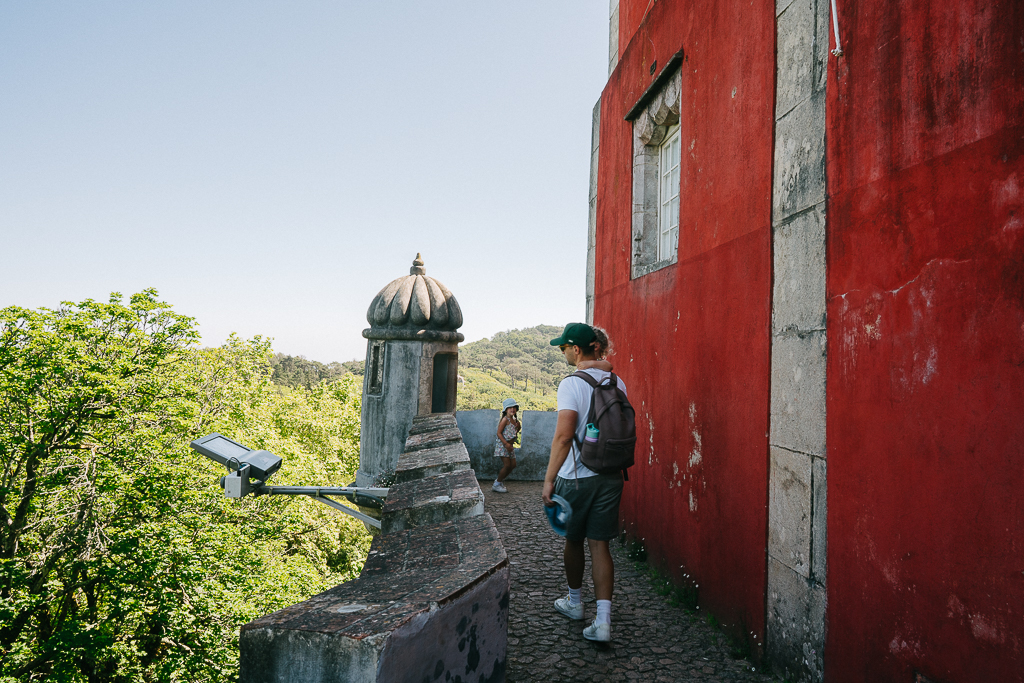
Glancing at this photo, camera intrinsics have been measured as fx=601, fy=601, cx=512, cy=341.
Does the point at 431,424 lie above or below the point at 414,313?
below

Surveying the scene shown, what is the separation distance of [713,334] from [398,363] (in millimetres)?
7091

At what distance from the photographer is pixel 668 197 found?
16.2ft

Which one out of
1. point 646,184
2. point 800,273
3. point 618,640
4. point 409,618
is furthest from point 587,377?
point 646,184

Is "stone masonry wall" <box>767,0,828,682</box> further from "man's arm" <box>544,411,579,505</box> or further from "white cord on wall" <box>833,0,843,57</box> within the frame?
"man's arm" <box>544,411,579,505</box>

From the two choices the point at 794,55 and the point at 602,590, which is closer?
the point at 794,55

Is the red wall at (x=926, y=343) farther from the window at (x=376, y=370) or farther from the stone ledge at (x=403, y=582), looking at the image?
the window at (x=376, y=370)

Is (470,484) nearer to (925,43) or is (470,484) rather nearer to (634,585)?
(634,585)

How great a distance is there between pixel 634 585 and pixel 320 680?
3084mm

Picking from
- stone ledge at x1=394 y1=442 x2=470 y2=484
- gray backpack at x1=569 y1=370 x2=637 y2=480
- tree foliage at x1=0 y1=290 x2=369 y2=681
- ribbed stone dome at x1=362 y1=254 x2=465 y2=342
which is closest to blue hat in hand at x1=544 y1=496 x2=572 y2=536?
gray backpack at x1=569 y1=370 x2=637 y2=480

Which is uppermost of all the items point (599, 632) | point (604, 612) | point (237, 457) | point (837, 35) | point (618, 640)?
point (837, 35)

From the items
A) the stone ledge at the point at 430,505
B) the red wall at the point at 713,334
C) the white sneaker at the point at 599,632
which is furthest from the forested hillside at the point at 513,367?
the white sneaker at the point at 599,632

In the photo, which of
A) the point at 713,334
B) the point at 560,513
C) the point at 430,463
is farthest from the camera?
the point at 430,463

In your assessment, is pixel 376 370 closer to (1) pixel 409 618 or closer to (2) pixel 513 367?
(1) pixel 409 618

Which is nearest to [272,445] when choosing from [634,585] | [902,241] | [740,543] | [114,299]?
[114,299]
